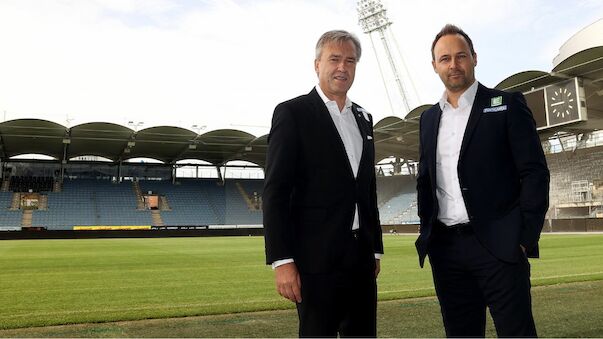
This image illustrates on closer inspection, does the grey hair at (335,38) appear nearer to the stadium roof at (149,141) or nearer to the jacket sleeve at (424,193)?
the jacket sleeve at (424,193)

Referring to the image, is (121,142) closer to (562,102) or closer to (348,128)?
(562,102)

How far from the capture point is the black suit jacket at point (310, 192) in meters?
2.40

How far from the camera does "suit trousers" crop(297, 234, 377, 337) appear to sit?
7.80ft

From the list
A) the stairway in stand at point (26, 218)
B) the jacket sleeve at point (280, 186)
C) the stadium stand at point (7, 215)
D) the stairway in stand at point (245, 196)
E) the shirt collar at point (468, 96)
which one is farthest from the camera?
the stairway in stand at point (245, 196)

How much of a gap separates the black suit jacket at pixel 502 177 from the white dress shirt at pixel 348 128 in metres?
0.52

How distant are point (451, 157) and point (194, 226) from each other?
4356 cm

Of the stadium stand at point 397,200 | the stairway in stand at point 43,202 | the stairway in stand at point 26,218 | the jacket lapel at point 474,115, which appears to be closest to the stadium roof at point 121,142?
the stairway in stand at point 43,202

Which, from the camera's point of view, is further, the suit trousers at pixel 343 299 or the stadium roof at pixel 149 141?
the stadium roof at pixel 149 141

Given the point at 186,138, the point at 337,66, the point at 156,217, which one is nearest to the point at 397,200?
the point at 186,138

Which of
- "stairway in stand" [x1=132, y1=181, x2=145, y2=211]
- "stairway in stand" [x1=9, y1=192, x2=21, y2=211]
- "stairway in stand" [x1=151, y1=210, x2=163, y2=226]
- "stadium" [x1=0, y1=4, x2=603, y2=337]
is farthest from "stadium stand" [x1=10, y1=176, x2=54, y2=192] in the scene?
"stairway in stand" [x1=151, y1=210, x2=163, y2=226]

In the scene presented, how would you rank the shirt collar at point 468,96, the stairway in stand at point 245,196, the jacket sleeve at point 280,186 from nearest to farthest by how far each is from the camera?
the jacket sleeve at point 280,186, the shirt collar at point 468,96, the stairway in stand at point 245,196

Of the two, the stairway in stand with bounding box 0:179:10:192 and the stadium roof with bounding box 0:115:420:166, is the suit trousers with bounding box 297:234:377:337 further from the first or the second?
the stairway in stand with bounding box 0:179:10:192

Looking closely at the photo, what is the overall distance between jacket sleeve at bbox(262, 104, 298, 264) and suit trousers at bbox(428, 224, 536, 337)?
95cm

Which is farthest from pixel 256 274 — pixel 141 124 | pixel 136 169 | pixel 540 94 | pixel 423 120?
pixel 136 169
